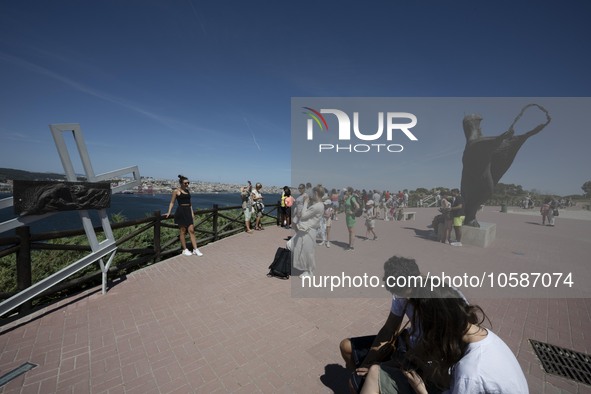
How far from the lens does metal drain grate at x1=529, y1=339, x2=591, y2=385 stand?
265 cm

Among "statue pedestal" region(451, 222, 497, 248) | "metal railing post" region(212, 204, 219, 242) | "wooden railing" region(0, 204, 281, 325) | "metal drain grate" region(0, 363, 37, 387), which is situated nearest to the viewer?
"metal drain grate" region(0, 363, 37, 387)

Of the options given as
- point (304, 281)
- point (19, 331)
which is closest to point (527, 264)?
→ point (304, 281)

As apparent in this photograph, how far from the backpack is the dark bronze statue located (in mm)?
7234

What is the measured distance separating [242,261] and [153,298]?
7.63 feet

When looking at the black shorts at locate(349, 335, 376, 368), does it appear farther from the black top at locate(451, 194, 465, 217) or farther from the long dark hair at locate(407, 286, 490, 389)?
the black top at locate(451, 194, 465, 217)

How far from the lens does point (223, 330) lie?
3305mm

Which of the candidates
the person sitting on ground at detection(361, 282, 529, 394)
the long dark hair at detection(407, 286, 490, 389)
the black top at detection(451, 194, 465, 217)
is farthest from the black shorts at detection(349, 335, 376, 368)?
the black top at detection(451, 194, 465, 217)

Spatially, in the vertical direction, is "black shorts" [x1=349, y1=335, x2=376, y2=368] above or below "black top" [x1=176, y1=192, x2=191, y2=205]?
below

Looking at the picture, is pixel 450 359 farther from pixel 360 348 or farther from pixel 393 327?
pixel 360 348

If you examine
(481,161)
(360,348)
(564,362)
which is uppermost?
(481,161)

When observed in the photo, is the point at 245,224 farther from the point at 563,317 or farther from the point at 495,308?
the point at 563,317

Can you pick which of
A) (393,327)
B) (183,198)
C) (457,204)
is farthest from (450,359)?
(457,204)

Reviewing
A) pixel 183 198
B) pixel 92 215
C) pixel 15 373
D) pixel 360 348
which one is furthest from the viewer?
pixel 92 215

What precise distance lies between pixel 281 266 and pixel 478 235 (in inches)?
281
